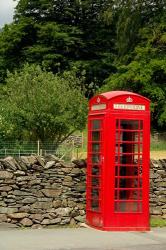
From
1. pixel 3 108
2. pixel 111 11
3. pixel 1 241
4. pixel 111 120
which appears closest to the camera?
pixel 1 241

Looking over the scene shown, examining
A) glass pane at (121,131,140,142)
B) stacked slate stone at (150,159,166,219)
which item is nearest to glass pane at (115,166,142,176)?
glass pane at (121,131,140,142)

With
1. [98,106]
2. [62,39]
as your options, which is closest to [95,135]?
[98,106]

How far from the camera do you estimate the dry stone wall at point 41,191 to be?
12.4 m

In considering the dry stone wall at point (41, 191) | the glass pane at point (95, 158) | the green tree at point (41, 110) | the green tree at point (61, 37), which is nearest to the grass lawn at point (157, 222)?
the dry stone wall at point (41, 191)

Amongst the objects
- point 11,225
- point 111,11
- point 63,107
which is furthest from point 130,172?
point 111,11

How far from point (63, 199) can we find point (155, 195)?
2.38m

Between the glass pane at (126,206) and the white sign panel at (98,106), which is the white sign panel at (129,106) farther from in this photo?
the glass pane at (126,206)

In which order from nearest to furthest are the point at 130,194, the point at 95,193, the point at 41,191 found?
the point at 130,194 → the point at 95,193 → the point at 41,191

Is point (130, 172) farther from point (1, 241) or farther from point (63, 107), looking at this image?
point (63, 107)

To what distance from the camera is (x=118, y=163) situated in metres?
12.1

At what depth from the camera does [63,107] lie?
72.9 feet

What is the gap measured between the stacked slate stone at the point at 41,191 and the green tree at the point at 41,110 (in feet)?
27.1

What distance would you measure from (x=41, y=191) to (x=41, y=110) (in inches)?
360

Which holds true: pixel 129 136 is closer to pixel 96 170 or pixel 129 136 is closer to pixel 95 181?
pixel 96 170
